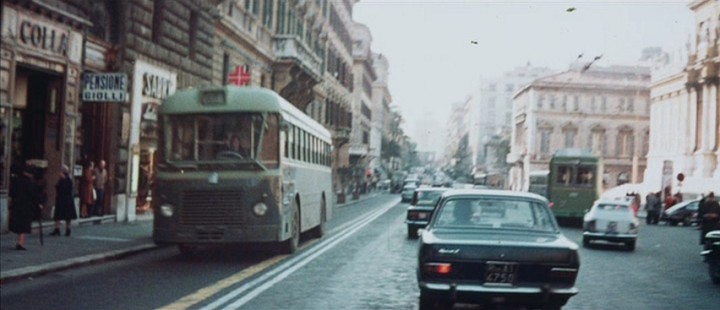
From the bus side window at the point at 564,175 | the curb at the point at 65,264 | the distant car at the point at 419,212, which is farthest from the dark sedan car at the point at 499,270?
the bus side window at the point at 564,175

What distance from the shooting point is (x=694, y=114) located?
69.2 m

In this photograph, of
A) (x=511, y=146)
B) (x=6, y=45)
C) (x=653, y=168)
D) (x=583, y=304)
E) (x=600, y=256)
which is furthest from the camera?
(x=511, y=146)

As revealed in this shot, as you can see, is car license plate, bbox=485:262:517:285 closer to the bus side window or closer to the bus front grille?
the bus front grille

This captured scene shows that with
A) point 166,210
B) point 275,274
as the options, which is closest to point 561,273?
point 275,274

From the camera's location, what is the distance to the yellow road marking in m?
10.3

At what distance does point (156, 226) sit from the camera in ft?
52.4

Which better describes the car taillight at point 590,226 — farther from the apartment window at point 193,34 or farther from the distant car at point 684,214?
the distant car at point 684,214

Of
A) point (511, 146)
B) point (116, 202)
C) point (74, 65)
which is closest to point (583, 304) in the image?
point (74, 65)

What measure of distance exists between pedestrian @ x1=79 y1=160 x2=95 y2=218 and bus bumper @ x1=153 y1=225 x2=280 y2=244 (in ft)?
24.6

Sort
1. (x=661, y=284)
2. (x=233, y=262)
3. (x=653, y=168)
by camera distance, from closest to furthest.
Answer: (x=661, y=284)
(x=233, y=262)
(x=653, y=168)

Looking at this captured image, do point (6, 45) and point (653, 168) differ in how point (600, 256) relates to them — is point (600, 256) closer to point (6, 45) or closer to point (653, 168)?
point (6, 45)

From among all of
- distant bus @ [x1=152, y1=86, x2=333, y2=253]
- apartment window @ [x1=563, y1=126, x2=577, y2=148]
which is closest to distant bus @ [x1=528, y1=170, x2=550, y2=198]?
distant bus @ [x1=152, y1=86, x2=333, y2=253]

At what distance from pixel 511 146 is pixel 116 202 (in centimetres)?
10277

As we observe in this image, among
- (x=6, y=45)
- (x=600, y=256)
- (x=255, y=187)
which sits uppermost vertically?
(x=6, y=45)
